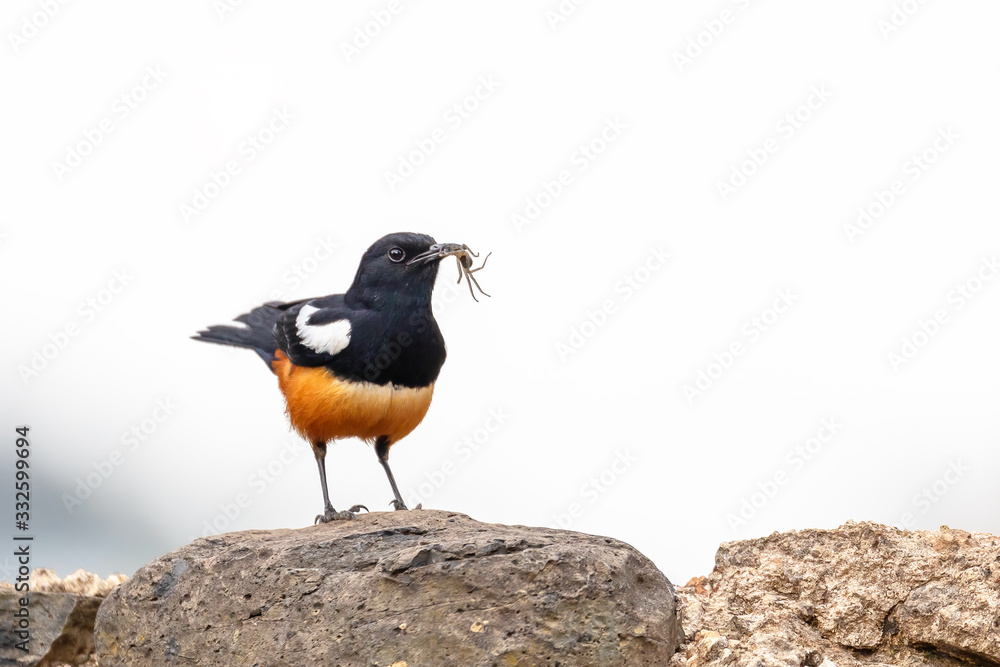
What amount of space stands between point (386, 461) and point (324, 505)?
57 cm

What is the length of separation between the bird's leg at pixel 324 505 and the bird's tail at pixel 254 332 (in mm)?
937

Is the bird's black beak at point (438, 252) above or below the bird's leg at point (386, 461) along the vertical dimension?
above

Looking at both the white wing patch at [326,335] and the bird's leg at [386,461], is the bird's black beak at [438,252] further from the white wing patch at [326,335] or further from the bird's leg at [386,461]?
the bird's leg at [386,461]

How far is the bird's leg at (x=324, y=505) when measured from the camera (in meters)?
6.00

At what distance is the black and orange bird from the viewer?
5996 millimetres

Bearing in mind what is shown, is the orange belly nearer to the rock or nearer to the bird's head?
the bird's head

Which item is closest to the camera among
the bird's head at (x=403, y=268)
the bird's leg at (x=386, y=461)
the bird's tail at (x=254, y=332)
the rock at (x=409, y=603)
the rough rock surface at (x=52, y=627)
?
the rock at (x=409, y=603)

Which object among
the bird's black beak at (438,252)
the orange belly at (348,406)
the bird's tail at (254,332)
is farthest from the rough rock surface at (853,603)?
the bird's tail at (254,332)

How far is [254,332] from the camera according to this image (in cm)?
719

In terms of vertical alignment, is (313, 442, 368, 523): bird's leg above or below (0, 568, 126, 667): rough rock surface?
above

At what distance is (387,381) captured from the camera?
19.7ft

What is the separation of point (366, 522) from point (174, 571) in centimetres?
102

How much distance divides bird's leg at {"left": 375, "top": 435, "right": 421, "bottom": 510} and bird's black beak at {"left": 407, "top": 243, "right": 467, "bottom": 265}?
118cm

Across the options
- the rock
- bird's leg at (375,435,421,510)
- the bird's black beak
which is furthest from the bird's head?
the rock
